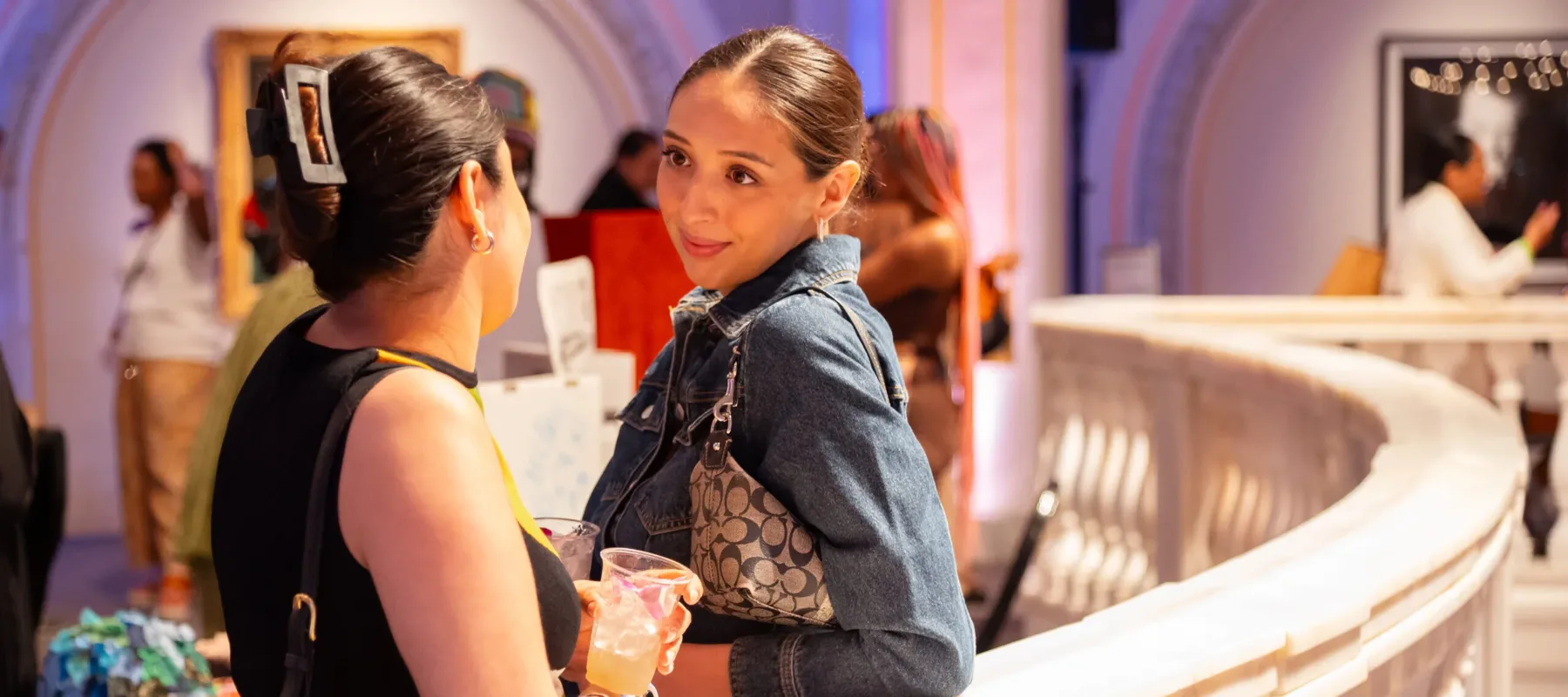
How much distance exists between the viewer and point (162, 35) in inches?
324

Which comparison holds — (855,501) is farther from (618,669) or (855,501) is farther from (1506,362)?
(1506,362)

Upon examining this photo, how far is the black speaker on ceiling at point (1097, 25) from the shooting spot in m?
9.10

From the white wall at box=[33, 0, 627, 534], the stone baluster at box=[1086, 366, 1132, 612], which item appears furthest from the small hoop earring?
the white wall at box=[33, 0, 627, 534]

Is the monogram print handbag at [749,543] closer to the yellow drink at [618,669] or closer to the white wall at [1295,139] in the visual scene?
the yellow drink at [618,669]

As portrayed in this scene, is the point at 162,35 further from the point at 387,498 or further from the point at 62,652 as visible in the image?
Result: the point at 387,498

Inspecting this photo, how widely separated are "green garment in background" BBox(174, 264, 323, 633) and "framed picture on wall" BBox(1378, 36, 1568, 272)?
8.39 meters

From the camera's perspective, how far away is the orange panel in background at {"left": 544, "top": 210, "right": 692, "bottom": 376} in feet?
10.9

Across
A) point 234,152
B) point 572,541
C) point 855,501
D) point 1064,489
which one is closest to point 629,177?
point 1064,489

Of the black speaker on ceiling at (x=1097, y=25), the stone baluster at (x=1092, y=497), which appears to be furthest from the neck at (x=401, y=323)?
the black speaker on ceiling at (x=1097, y=25)

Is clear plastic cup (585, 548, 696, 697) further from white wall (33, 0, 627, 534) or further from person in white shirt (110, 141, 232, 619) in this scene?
white wall (33, 0, 627, 534)

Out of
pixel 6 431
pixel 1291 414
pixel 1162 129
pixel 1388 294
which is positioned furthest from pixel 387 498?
pixel 1162 129

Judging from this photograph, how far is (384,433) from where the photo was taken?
102 cm

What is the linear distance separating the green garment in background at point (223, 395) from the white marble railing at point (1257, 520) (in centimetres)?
162

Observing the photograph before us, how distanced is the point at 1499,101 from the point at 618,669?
1002 centimetres
